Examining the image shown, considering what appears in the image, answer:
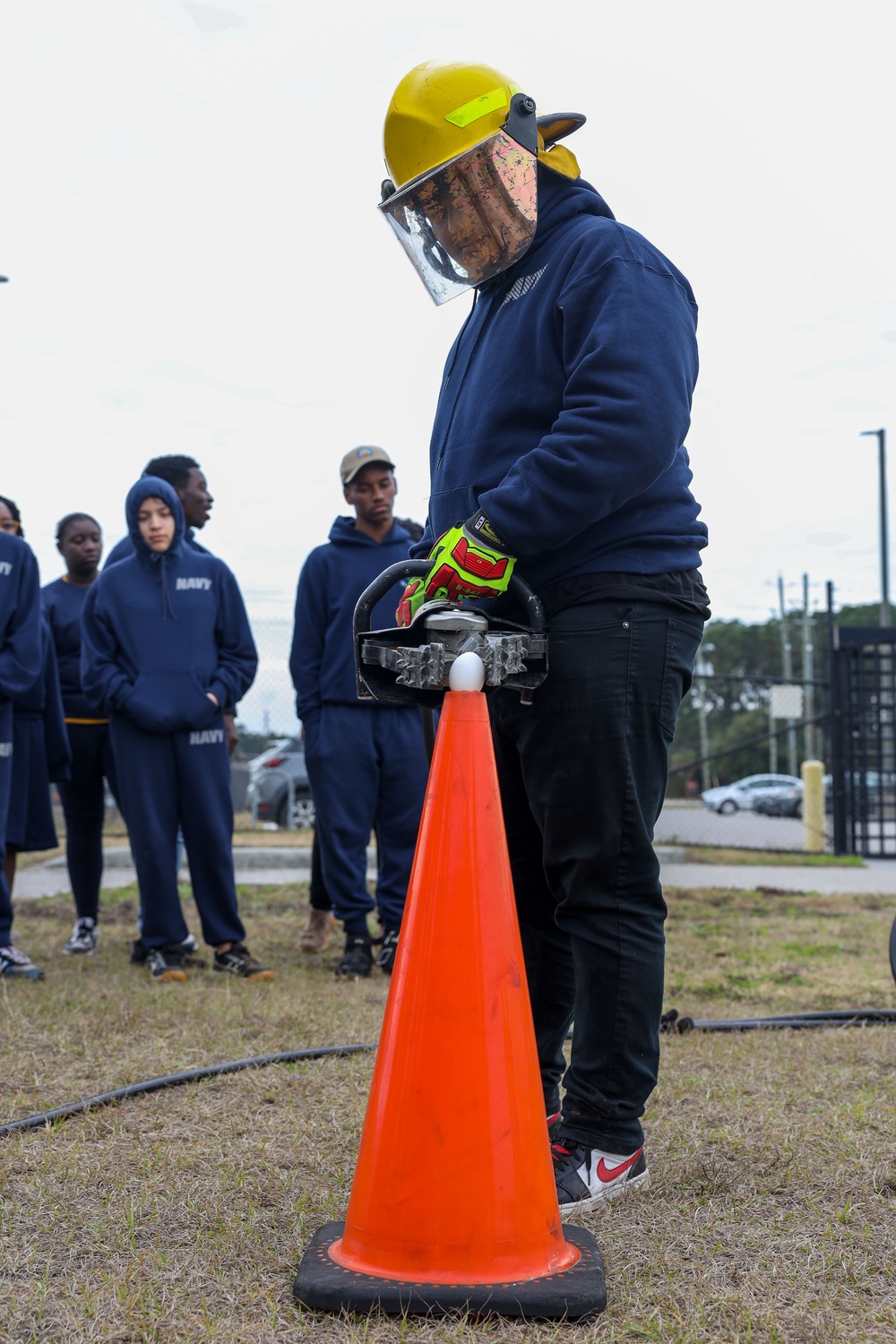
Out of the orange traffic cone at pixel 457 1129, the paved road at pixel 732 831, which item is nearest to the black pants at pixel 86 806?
the orange traffic cone at pixel 457 1129

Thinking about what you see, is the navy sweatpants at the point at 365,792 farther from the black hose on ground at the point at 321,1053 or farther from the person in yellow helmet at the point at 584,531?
the person in yellow helmet at the point at 584,531

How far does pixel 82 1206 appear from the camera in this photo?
2.33 meters

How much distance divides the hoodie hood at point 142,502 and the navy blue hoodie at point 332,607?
2.07ft

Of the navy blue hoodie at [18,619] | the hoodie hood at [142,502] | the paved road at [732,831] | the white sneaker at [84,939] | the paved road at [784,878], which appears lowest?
the paved road at [732,831]

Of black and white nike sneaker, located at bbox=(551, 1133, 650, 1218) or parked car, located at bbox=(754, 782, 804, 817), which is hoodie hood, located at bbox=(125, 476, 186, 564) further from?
parked car, located at bbox=(754, 782, 804, 817)

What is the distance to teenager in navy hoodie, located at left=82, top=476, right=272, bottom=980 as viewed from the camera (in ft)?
17.4

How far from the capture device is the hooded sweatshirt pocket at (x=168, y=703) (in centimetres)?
526

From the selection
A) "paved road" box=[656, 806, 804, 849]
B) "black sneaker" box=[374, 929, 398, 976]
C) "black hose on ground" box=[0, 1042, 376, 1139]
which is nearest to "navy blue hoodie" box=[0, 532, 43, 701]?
"black sneaker" box=[374, 929, 398, 976]

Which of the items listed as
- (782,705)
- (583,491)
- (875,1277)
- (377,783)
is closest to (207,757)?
(377,783)

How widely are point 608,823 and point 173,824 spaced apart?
3367 mm

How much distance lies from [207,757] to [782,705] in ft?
45.1

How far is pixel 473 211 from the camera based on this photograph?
255 cm

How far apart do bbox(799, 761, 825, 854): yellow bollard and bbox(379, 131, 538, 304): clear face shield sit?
13.7 meters

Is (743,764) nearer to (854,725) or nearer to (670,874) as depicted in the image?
(854,725)
